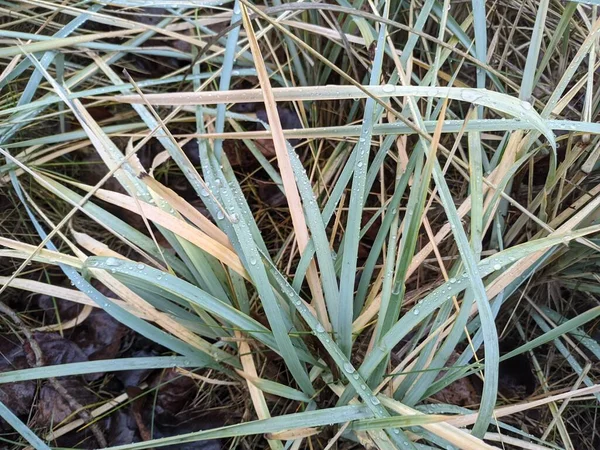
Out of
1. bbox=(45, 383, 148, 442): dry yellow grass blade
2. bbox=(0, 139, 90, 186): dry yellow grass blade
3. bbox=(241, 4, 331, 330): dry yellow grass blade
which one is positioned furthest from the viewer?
bbox=(0, 139, 90, 186): dry yellow grass blade

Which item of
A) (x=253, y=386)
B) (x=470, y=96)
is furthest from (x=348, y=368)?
(x=470, y=96)

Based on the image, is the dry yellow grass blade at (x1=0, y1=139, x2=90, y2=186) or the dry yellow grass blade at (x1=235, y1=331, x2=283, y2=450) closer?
the dry yellow grass blade at (x1=235, y1=331, x2=283, y2=450)

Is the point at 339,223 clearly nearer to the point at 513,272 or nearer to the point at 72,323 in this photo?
the point at 513,272

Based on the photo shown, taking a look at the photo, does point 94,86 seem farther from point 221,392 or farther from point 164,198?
point 221,392

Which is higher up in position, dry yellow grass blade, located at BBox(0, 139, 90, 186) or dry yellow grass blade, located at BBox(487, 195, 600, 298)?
dry yellow grass blade, located at BBox(0, 139, 90, 186)

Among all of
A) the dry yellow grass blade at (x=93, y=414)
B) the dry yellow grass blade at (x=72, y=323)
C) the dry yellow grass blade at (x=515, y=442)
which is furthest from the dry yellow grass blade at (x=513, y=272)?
the dry yellow grass blade at (x=72, y=323)

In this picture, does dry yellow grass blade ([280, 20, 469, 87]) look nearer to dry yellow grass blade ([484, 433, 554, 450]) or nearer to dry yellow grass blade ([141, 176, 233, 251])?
dry yellow grass blade ([141, 176, 233, 251])

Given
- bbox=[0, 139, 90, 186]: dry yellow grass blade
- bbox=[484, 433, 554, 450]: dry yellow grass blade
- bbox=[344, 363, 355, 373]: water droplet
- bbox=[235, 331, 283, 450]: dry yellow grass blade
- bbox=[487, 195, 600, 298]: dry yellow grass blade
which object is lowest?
bbox=[484, 433, 554, 450]: dry yellow grass blade

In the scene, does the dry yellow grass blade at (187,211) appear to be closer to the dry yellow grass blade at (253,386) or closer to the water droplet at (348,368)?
the dry yellow grass blade at (253,386)

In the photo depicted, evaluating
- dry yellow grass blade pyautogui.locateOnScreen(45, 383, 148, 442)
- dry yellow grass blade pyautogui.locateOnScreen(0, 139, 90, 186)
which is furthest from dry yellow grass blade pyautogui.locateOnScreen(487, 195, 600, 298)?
dry yellow grass blade pyautogui.locateOnScreen(0, 139, 90, 186)
